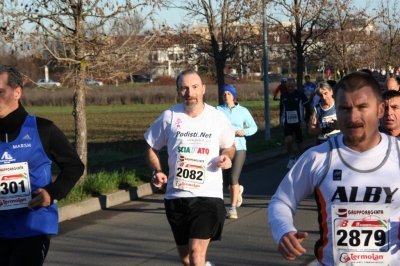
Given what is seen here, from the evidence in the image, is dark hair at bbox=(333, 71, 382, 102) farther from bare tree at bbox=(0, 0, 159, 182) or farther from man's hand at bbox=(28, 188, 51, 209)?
bare tree at bbox=(0, 0, 159, 182)

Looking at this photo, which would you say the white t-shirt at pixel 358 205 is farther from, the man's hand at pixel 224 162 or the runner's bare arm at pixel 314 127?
the runner's bare arm at pixel 314 127

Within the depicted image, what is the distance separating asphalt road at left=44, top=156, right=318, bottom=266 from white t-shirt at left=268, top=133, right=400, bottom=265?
14.5 ft

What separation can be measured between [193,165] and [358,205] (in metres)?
3.23

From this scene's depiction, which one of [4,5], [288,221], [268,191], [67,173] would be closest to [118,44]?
[4,5]

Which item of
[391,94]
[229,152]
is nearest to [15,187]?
[229,152]

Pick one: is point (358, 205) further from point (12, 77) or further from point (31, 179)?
point (12, 77)

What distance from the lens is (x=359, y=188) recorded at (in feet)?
11.3

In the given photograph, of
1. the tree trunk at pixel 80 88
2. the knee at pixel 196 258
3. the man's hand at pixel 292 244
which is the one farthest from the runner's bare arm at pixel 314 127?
the man's hand at pixel 292 244

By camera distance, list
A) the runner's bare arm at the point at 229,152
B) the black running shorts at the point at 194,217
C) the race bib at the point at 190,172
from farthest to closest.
Answer: the runner's bare arm at the point at 229,152 < the race bib at the point at 190,172 < the black running shorts at the point at 194,217

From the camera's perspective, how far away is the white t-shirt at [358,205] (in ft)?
11.4

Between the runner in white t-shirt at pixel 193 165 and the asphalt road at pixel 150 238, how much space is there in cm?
167

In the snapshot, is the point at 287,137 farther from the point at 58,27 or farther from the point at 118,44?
the point at 58,27

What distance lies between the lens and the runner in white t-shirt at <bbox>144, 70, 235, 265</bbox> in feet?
20.9

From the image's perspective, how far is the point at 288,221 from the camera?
11.5 ft
